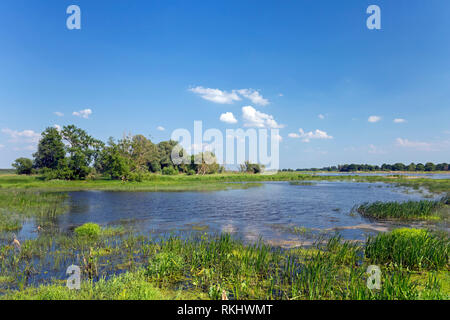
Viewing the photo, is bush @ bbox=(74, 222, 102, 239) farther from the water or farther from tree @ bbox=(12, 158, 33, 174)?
tree @ bbox=(12, 158, 33, 174)

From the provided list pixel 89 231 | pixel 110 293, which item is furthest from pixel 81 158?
pixel 110 293

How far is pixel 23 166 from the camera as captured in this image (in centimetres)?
8338

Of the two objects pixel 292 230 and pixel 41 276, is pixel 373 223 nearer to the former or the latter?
pixel 292 230

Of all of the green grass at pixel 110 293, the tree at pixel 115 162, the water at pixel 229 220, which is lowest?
the water at pixel 229 220

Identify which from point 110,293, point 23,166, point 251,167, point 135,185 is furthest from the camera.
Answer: point 251,167

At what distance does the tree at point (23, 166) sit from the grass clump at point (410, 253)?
341 ft

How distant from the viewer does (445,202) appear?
3020 centimetres

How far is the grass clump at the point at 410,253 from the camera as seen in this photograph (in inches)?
406

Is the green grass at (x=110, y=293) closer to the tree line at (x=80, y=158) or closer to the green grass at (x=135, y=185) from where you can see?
the green grass at (x=135, y=185)

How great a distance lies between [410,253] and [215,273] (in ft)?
28.1

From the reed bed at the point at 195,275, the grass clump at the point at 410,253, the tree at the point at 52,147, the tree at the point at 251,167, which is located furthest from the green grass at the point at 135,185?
the tree at the point at 251,167

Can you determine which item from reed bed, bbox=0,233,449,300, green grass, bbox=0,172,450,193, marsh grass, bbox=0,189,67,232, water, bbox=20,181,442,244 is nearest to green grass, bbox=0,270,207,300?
reed bed, bbox=0,233,449,300

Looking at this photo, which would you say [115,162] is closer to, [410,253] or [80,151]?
[80,151]
